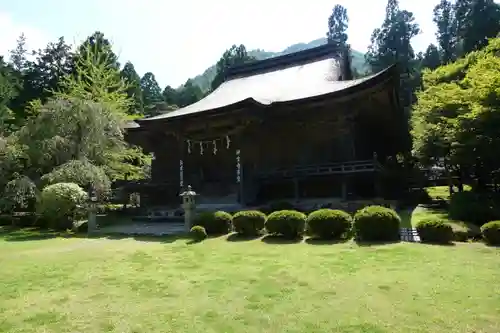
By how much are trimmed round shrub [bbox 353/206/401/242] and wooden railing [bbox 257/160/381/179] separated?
16.5 ft

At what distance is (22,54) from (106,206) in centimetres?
3798

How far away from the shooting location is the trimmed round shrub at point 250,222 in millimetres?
12367

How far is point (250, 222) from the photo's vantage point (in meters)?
12.4

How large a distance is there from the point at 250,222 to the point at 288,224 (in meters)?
1.40

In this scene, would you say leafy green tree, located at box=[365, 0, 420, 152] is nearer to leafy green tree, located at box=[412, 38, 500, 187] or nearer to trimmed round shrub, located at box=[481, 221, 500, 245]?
leafy green tree, located at box=[412, 38, 500, 187]

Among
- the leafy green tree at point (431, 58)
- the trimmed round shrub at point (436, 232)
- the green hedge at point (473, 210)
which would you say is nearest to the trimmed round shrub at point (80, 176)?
the trimmed round shrub at point (436, 232)

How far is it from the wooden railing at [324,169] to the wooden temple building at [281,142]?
0.04m

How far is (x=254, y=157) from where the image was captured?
745 inches

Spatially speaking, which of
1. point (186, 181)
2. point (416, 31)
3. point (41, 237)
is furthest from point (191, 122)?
point (416, 31)

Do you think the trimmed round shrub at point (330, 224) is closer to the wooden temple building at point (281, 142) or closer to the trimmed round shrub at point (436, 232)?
the trimmed round shrub at point (436, 232)

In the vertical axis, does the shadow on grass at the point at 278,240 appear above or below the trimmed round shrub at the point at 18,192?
below

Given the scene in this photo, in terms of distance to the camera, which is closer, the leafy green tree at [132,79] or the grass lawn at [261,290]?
the grass lawn at [261,290]

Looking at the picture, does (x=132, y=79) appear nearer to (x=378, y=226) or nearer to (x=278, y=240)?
(x=278, y=240)

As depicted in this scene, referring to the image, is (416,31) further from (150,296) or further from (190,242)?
(150,296)
